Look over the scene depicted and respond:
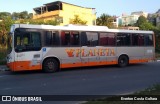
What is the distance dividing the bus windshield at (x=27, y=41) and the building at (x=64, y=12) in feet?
192

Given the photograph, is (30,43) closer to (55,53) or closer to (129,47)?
(55,53)

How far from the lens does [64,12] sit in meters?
79.4

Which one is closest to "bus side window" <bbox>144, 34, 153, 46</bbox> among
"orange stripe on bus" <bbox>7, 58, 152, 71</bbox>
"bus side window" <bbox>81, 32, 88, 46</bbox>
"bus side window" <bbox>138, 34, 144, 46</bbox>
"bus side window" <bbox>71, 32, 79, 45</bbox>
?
"bus side window" <bbox>138, 34, 144, 46</bbox>

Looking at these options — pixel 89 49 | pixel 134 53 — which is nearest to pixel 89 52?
pixel 89 49

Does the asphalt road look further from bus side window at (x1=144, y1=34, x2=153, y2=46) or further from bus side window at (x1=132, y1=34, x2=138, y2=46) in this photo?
bus side window at (x1=144, y1=34, x2=153, y2=46)

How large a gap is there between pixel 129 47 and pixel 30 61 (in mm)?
7688

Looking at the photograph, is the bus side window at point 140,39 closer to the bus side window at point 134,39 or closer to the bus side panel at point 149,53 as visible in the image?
the bus side window at point 134,39

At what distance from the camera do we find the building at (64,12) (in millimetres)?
78625

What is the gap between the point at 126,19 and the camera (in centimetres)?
17125

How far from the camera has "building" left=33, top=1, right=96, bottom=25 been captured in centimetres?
7862

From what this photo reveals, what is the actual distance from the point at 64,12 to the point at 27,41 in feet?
206

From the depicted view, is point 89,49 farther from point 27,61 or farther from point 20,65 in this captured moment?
point 20,65

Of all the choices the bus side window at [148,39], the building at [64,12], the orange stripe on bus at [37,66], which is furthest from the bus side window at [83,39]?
the building at [64,12]

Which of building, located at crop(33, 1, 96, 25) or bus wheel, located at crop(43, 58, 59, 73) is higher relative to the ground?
building, located at crop(33, 1, 96, 25)
